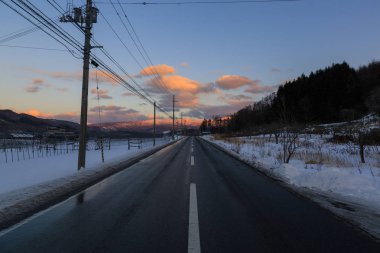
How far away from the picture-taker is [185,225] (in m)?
6.57

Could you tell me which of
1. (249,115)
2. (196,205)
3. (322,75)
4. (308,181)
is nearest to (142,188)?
(196,205)

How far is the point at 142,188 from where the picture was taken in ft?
36.8

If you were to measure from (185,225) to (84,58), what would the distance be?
13.2m

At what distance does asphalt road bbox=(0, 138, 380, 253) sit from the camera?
538 centimetres

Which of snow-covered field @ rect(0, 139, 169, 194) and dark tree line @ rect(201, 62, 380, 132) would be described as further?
dark tree line @ rect(201, 62, 380, 132)

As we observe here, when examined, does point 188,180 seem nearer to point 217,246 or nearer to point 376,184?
point 376,184

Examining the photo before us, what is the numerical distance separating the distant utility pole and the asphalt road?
6.99 m

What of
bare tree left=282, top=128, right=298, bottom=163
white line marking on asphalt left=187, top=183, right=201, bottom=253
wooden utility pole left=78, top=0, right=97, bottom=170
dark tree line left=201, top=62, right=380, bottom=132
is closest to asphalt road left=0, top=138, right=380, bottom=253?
white line marking on asphalt left=187, top=183, right=201, bottom=253

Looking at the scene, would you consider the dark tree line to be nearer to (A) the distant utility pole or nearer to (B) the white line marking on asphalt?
(A) the distant utility pole

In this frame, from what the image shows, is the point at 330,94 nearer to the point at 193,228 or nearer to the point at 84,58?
the point at 84,58

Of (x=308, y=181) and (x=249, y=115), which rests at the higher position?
(x=249, y=115)

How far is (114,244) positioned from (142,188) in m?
5.78

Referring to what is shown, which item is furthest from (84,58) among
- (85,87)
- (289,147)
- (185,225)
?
(185,225)

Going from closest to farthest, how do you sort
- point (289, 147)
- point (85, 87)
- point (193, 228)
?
point (193, 228) → point (85, 87) → point (289, 147)
